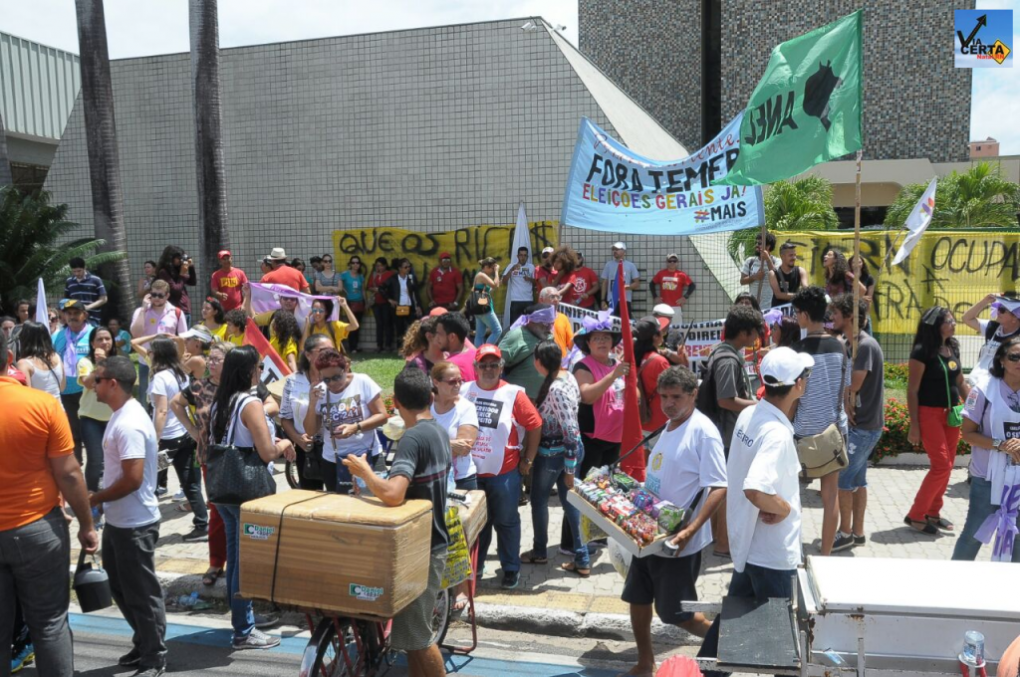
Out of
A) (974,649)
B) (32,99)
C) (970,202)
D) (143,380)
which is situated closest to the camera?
(974,649)

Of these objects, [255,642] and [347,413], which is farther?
[347,413]

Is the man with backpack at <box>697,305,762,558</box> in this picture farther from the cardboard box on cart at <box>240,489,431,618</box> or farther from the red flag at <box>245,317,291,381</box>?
the red flag at <box>245,317,291,381</box>

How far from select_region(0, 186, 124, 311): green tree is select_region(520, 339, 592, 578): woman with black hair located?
11.5 meters

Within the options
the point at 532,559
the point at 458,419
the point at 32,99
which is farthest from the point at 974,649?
the point at 32,99

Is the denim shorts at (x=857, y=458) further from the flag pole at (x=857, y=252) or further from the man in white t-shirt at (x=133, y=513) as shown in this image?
the man in white t-shirt at (x=133, y=513)

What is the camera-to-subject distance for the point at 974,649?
2920 millimetres

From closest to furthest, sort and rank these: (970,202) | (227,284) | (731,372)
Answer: (731,372) → (227,284) → (970,202)

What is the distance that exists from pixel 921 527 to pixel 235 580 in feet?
17.4

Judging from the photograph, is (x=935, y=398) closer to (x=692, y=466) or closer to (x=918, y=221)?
(x=918, y=221)

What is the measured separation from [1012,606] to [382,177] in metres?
14.1

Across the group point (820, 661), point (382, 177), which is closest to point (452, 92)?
point (382, 177)

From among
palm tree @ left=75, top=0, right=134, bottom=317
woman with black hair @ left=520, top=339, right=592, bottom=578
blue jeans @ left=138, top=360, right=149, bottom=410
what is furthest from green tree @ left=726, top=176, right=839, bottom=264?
woman with black hair @ left=520, top=339, right=592, bottom=578

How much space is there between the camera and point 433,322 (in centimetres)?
670

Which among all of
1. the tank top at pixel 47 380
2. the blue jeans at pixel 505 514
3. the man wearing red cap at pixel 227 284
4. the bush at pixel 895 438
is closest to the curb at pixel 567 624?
the blue jeans at pixel 505 514
